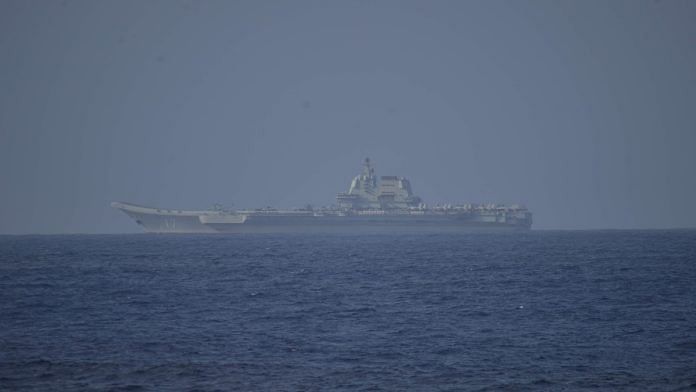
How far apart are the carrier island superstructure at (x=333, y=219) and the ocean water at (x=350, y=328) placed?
85595 millimetres

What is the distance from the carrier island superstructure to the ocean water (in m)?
85.6

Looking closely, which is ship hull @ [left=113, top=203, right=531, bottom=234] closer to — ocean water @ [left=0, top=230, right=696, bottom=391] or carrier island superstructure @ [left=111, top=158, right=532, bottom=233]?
carrier island superstructure @ [left=111, top=158, right=532, bottom=233]

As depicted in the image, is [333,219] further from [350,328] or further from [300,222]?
[350,328]

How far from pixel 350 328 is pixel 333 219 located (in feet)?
396

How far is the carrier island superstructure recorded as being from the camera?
15312 cm

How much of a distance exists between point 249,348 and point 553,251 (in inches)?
2513

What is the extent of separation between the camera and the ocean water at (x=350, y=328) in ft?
89.9

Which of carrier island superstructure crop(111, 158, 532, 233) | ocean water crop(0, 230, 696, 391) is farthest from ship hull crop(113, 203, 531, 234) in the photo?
ocean water crop(0, 230, 696, 391)

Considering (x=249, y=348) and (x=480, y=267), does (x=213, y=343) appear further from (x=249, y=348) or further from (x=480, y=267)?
(x=480, y=267)

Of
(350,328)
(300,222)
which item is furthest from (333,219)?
(350,328)

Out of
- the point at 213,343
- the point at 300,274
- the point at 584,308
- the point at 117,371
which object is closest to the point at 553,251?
the point at 300,274

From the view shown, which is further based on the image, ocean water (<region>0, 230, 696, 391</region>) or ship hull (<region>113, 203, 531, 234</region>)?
ship hull (<region>113, 203, 531, 234</region>)

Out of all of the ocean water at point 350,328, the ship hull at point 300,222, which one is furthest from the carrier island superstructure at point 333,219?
the ocean water at point 350,328

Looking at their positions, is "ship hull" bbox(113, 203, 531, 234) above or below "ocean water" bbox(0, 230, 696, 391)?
above
